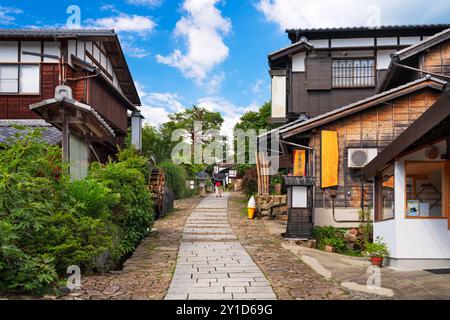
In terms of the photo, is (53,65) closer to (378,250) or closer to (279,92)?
(279,92)

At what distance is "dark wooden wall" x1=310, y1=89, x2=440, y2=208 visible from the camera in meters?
15.0

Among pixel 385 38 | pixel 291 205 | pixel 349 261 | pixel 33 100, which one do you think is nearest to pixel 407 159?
pixel 349 261

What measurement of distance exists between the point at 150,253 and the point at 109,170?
212cm

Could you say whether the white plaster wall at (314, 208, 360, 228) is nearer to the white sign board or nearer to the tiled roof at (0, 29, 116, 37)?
the white sign board

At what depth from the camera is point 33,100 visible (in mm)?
17625

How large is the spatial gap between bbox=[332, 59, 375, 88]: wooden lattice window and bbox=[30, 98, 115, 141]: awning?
464 inches

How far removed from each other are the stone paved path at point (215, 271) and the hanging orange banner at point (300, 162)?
11.8 feet

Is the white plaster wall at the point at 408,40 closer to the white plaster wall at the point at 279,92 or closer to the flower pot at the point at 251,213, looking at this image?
the white plaster wall at the point at 279,92

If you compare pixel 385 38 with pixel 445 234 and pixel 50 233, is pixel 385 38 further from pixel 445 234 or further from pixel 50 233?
pixel 50 233

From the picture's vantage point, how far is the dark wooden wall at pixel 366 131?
15.0m

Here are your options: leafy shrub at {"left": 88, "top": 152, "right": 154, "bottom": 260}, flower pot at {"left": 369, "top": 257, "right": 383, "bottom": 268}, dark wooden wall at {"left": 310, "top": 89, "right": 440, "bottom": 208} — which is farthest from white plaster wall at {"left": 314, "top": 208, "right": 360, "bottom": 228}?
leafy shrub at {"left": 88, "top": 152, "right": 154, "bottom": 260}

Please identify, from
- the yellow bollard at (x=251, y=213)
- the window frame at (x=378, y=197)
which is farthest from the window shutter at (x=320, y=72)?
the window frame at (x=378, y=197)

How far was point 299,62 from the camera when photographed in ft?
65.4

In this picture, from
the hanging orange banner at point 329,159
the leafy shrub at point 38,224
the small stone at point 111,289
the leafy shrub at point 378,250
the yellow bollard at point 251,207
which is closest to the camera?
the leafy shrub at point 38,224
